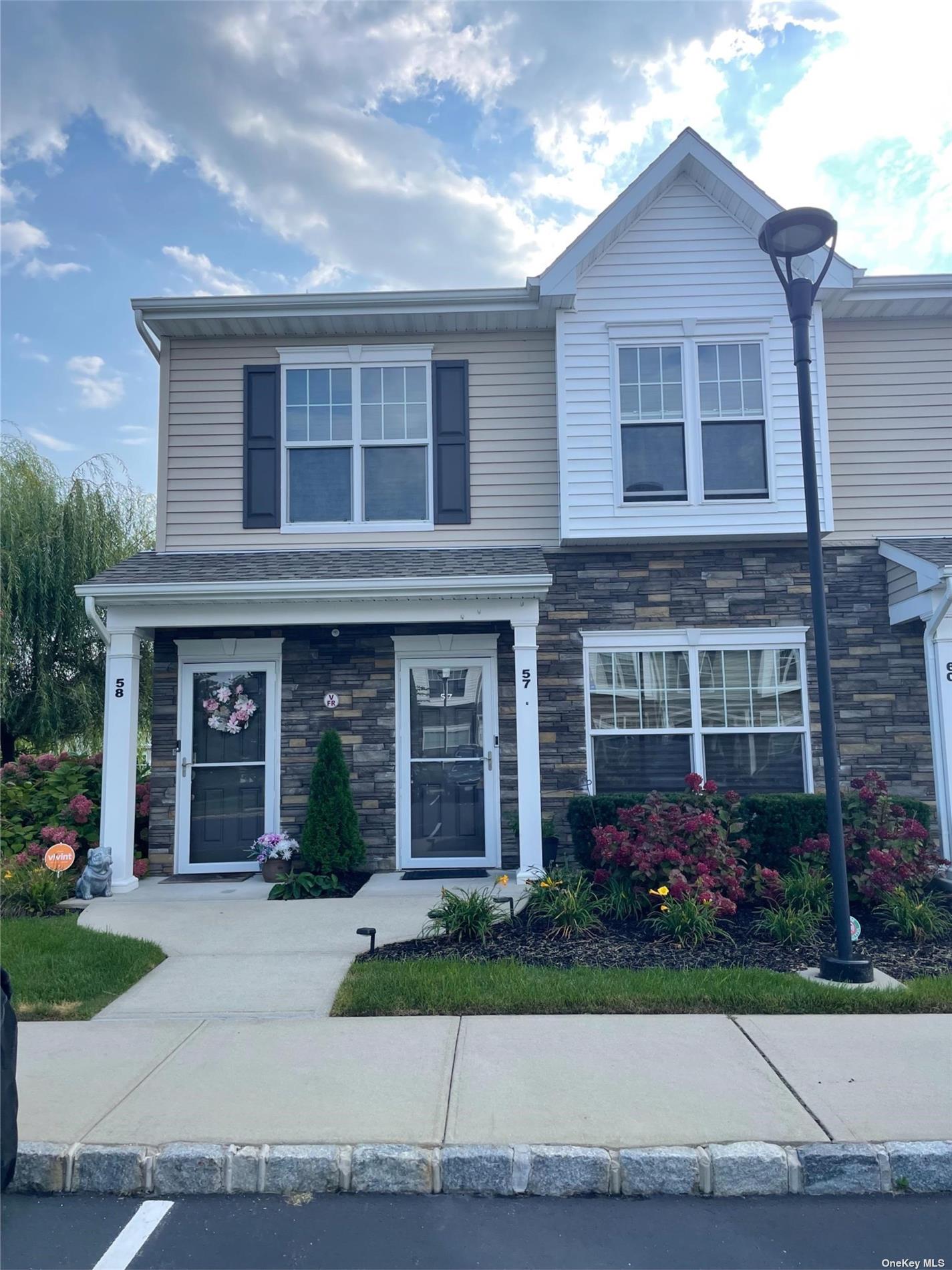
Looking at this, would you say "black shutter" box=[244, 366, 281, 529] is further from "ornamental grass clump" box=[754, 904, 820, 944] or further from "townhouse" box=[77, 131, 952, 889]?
"ornamental grass clump" box=[754, 904, 820, 944]

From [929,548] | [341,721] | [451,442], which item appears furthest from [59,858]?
[929,548]

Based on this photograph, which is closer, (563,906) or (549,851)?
(563,906)

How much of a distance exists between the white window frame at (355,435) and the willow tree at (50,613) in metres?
4.62

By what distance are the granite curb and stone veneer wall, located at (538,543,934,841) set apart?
19.1ft

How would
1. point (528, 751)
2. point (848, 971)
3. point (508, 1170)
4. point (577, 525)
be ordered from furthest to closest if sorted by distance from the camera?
point (577, 525)
point (528, 751)
point (848, 971)
point (508, 1170)

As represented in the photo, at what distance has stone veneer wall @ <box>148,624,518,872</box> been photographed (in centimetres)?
929

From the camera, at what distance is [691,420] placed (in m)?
9.32

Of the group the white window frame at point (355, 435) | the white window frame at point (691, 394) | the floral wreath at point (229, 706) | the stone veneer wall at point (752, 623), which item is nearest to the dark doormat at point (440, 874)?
the stone veneer wall at point (752, 623)

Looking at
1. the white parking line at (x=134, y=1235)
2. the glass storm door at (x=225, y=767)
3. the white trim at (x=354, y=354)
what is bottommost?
the white parking line at (x=134, y=1235)

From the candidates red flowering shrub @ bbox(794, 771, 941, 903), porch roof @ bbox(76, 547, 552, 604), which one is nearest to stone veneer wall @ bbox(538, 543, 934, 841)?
porch roof @ bbox(76, 547, 552, 604)

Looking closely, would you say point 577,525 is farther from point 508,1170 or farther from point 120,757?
point 508,1170

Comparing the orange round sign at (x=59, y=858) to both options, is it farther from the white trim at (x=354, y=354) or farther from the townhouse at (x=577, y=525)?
the white trim at (x=354, y=354)

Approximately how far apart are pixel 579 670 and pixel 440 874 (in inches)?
102

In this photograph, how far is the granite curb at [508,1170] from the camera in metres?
3.33
